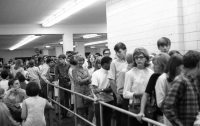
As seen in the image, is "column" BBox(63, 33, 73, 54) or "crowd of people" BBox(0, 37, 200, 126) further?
"column" BBox(63, 33, 73, 54)

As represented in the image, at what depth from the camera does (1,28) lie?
13320mm

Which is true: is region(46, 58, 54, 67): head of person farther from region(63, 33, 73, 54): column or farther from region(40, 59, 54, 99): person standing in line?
region(63, 33, 73, 54): column

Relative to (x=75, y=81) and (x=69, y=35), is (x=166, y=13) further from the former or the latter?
(x=69, y=35)

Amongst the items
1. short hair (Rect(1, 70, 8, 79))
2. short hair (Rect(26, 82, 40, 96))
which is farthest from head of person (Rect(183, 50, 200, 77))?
short hair (Rect(1, 70, 8, 79))

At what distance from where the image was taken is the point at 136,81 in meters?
3.61

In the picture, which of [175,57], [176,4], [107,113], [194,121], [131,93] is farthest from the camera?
[176,4]

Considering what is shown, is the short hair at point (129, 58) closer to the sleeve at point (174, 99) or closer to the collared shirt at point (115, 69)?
the collared shirt at point (115, 69)

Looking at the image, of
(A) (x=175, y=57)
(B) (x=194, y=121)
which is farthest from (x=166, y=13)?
(B) (x=194, y=121)

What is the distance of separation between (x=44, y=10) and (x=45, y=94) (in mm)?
3134

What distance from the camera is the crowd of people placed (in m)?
2.44

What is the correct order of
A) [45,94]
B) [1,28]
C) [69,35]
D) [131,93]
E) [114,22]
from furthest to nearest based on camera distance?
[69,35]
[1,28]
[45,94]
[114,22]
[131,93]

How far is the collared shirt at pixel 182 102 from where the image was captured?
2.41 metres

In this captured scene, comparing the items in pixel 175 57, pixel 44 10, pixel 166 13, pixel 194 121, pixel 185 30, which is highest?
pixel 44 10

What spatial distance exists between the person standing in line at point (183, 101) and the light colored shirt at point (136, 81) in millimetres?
1148
